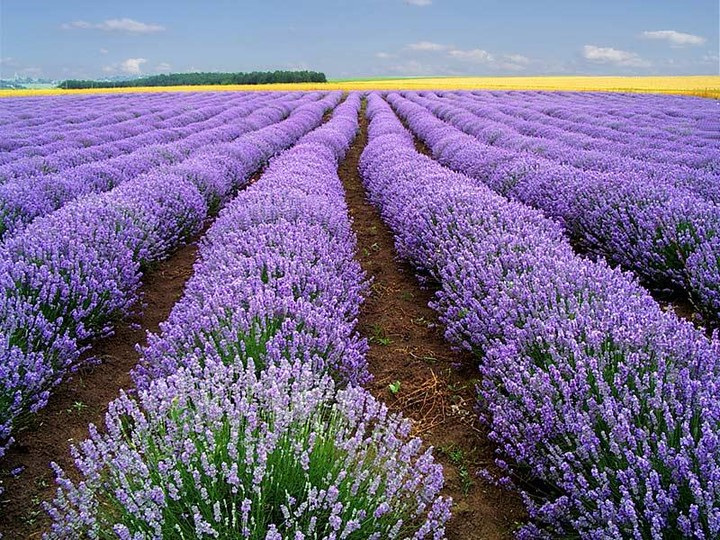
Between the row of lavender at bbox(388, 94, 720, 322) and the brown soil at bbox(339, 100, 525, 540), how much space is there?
1629 millimetres

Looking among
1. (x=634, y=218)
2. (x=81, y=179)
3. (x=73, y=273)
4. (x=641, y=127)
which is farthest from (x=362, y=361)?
(x=641, y=127)

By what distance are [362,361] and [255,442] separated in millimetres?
966

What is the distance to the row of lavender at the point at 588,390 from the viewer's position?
155 centimetres

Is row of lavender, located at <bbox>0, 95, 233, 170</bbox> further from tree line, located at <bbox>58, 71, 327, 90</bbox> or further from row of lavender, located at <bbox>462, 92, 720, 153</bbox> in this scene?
tree line, located at <bbox>58, 71, 327, 90</bbox>

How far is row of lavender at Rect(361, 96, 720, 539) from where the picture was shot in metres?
1.55

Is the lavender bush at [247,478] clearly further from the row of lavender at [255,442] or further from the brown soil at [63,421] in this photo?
the brown soil at [63,421]

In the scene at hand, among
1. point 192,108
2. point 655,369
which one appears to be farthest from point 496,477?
point 192,108

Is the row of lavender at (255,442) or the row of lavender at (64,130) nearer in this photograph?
the row of lavender at (255,442)

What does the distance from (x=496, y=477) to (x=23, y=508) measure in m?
1.91

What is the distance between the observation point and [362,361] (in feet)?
8.47

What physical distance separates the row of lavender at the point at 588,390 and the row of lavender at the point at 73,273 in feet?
6.54

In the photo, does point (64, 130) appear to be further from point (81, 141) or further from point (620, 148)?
point (620, 148)

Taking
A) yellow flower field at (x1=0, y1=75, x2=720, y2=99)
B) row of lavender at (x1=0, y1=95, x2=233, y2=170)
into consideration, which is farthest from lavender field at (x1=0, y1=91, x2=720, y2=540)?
yellow flower field at (x1=0, y1=75, x2=720, y2=99)

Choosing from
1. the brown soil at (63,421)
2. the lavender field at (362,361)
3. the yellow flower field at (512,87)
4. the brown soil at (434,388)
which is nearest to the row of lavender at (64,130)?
the lavender field at (362,361)
